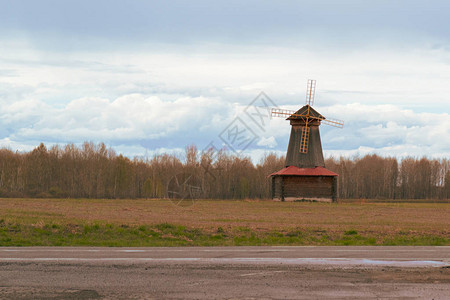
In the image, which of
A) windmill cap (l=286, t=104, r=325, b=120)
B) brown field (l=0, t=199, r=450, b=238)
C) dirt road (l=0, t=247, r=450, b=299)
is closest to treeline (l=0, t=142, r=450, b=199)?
windmill cap (l=286, t=104, r=325, b=120)

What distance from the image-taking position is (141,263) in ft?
44.8

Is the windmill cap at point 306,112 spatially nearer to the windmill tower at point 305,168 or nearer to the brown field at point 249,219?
the windmill tower at point 305,168

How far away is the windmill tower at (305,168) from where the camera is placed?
220 feet

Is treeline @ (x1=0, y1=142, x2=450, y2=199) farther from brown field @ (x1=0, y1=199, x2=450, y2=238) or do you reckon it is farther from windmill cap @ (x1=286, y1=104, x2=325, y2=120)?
brown field @ (x1=0, y1=199, x2=450, y2=238)

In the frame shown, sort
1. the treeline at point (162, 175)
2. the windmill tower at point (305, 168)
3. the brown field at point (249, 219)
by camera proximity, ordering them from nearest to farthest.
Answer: the brown field at point (249, 219)
the windmill tower at point (305, 168)
the treeline at point (162, 175)

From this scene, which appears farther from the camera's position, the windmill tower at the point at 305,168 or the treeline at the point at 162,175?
the treeline at the point at 162,175

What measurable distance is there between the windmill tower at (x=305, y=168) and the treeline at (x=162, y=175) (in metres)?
27.8

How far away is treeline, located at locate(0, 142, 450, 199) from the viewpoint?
106 metres

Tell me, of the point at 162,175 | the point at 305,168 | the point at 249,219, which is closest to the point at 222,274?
the point at 249,219

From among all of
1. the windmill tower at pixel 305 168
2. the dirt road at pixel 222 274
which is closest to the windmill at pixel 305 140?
the windmill tower at pixel 305 168

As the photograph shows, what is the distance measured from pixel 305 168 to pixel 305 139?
3865 mm

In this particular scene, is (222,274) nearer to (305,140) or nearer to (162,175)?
(305,140)

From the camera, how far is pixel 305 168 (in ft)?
224

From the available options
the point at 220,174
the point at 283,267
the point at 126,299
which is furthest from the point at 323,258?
the point at 220,174
